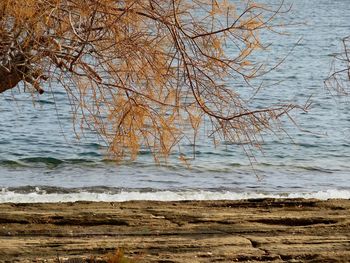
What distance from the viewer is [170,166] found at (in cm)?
1745

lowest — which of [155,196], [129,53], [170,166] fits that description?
[155,196]

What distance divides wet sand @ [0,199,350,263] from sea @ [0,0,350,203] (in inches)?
87.6

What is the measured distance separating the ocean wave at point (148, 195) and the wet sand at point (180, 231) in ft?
13.7

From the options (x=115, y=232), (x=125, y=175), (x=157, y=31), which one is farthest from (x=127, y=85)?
(x=125, y=175)

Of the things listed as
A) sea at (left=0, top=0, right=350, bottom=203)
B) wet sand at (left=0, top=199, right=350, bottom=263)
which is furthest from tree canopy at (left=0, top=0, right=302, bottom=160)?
sea at (left=0, top=0, right=350, bottom=203)

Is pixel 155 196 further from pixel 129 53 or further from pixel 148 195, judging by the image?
pixel 129 53

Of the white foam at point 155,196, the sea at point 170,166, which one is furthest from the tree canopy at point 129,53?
the white foam at point 155,196

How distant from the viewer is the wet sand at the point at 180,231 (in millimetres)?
7523

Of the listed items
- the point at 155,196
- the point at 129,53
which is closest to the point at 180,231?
the point at 129,53

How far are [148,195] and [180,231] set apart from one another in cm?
638

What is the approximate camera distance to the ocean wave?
14180 millimetres

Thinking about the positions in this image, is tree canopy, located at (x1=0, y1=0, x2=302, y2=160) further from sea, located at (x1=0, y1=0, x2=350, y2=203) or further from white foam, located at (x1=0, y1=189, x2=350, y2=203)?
white foam, located at (x1=0, y1=189, x2=350, y2=203)

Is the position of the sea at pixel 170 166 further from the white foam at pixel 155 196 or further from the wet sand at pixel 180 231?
the wet sand at pixel 180 231

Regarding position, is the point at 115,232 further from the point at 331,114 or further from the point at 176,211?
the point at 331,114
